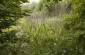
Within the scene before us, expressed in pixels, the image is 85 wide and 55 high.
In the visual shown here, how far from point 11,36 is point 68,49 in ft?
4.43

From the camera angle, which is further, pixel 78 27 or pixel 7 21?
pixel 7 21

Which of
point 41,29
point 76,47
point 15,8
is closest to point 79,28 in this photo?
point 76,47

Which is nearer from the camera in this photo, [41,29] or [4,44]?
[4,44]

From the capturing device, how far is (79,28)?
4.24 meters

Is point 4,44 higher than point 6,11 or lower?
lower

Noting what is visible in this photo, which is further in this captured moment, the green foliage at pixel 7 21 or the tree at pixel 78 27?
the green foliage at pixel 7 21

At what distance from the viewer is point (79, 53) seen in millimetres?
4344

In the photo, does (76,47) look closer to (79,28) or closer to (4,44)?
(79,28)

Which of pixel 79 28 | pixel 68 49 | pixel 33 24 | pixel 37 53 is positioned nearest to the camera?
pixel 79 28

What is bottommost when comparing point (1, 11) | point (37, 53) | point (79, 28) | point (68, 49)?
point (37, 53)

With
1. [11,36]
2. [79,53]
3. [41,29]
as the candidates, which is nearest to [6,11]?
[11,36]

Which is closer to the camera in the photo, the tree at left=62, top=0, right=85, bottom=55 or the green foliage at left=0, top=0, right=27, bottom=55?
the tree at left=62, top=0, right=85, bottom=55

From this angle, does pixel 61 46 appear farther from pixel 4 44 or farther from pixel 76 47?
pixel 4 44

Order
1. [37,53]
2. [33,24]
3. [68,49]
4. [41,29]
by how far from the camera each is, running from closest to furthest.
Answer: [68,49]
[37,53]
[41,29]
[33,24]
